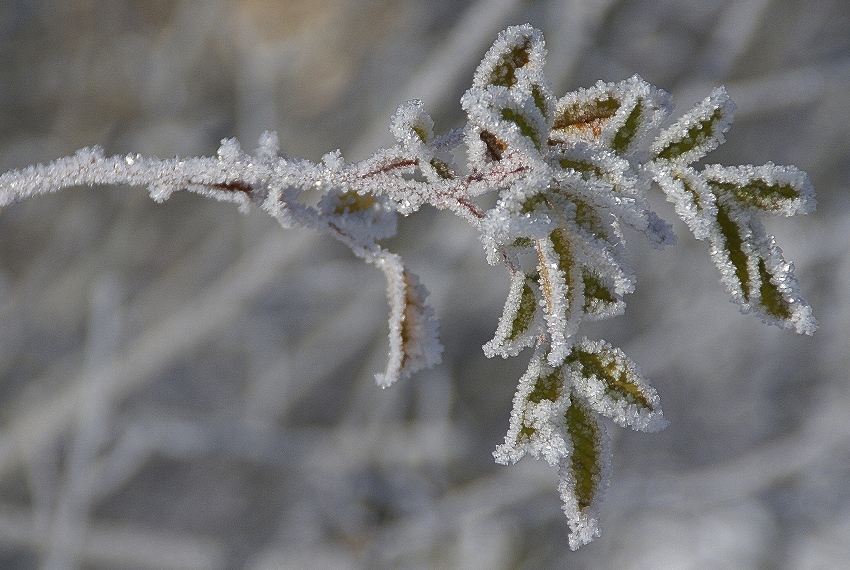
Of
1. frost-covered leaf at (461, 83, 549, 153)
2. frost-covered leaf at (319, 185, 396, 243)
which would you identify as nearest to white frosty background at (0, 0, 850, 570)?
frost-covered leaf at (319, 185, 396, 243)

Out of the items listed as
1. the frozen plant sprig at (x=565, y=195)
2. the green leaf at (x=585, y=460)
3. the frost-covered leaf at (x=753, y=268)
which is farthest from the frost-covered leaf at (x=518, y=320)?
the frost-covered leaf at (x=753, y=268)

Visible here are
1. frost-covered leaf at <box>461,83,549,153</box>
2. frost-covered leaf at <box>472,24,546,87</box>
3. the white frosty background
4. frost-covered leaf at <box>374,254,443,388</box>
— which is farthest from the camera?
the white frosty background

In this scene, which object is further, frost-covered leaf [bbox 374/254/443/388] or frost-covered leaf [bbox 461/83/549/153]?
frost-covered leaf [bbox 374/254/443/388]

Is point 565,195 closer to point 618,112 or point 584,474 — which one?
point 618,112

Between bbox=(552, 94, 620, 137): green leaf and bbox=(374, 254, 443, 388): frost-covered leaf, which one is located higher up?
bbox=(552, 94, 620, 137): green leaf

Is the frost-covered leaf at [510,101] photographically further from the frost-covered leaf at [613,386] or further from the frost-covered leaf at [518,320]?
the frost-covered leaf at [613,386]

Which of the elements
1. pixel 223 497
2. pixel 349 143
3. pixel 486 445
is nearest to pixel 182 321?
pixel 223 497

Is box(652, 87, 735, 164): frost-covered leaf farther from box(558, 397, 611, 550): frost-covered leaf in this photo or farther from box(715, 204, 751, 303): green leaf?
box(558, 397, 611, 550): frost-covered leaf
